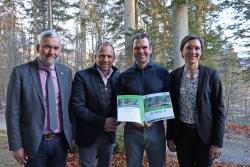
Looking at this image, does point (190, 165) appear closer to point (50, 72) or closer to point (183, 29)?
point (50, 72)

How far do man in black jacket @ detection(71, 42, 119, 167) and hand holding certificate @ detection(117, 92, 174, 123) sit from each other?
0.27m

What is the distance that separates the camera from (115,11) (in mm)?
13406

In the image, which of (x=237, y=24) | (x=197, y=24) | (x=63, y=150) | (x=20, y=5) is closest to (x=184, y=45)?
(x=63, y=150)

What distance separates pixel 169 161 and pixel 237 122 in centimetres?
1070

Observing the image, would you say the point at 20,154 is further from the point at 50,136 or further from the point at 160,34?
the point at 160,34

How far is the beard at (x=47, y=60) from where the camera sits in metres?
3.74

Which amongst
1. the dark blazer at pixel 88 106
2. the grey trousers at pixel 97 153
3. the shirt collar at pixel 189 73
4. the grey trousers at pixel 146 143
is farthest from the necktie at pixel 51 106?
the shirt collar at pixel 189 73

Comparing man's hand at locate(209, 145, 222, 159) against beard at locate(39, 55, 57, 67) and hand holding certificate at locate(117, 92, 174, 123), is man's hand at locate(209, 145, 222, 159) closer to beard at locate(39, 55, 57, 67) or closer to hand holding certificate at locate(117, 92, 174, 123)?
hand holding certificate at locate(117, 92, 174, 123)

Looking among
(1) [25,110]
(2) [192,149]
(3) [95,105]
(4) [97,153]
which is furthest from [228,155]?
(1) [25,110]

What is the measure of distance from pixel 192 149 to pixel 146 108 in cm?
72

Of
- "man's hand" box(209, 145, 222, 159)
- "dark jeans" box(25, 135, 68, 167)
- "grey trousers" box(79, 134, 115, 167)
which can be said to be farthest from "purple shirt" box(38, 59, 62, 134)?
"man's hand" box(209, 145, 222, 159)

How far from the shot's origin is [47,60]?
147 inches

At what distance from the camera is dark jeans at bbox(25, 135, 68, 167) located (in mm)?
3703

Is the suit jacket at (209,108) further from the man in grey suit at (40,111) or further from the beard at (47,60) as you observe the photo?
the beard at (47,60)
